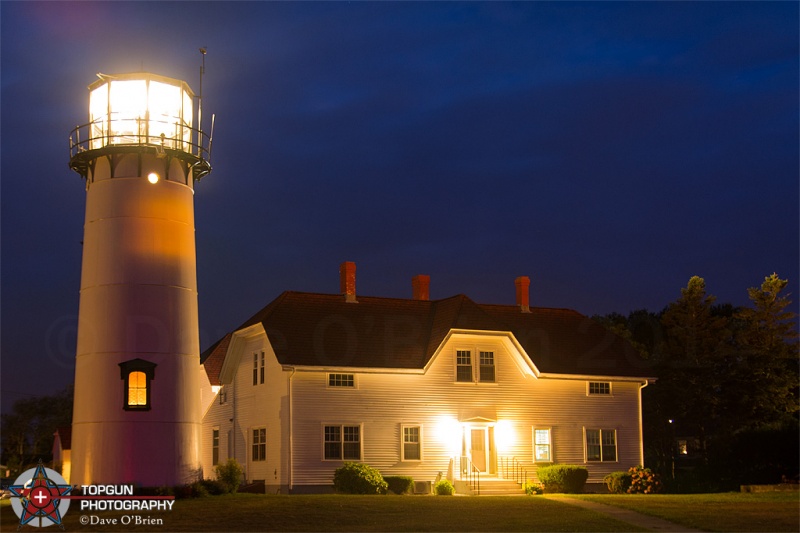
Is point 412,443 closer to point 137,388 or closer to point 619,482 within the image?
point 619,482

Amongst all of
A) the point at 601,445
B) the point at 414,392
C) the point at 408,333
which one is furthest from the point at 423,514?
the point at 601,445

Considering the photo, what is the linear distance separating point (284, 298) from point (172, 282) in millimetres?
8182

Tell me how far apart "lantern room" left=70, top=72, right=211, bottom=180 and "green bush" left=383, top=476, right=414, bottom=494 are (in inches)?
470

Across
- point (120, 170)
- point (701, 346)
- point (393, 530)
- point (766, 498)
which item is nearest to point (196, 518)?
point (393, 530)

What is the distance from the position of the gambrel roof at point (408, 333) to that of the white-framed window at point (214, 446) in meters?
1.93

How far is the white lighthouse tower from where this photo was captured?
27.6 m

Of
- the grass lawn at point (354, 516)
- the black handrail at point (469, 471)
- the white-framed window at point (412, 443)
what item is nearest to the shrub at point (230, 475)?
the grass lawn at point (354, 516)

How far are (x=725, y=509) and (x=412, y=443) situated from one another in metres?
11.3

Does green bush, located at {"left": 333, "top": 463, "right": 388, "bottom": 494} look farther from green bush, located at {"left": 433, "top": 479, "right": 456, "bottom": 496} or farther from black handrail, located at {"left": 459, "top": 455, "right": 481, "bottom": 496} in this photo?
black handrail, located at {"left": 459, "top": 455, "right": 481, "bottom": 496}

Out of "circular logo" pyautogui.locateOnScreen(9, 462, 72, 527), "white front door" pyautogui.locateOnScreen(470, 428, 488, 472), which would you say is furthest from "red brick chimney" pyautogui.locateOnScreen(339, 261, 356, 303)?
"circular logo" pyautogui.locateOnScreen(9, 462, 72, 527)

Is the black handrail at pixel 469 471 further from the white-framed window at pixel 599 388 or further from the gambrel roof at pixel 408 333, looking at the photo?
the white-framed window at pixel 599 388

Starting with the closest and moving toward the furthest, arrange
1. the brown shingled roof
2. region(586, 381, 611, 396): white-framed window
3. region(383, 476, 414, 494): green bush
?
region(383, 476, 414, 494): green bush → region(586, 381, 611, 396): white-framed window → the brown shingled roof

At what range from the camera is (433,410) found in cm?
3547

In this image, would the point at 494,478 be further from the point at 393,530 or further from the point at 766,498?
the point at 393,530
